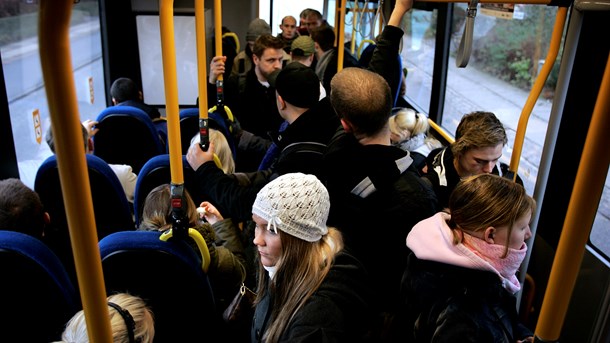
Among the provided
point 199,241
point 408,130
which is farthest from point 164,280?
point 408,130

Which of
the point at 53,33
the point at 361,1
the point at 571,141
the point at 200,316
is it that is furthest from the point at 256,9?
the point at 53,33

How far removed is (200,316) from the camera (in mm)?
→ 1700

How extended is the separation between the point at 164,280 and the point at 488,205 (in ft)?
3.12

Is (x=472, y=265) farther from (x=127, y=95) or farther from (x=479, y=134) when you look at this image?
(x=127, y=95)

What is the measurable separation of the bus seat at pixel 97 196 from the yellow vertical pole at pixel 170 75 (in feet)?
3.54

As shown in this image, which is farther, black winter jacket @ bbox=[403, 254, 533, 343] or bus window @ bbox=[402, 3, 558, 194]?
bus window @ bbox=[402, 3, 558, 194]

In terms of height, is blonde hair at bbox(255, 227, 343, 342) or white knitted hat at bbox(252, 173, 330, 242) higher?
white knitted hat at bbox(252, 173, 330, 242)

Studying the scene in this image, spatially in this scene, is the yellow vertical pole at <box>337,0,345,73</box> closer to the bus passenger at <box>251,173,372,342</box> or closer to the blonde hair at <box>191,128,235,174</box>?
the blonde hair at <box>191,128,235,174</box>

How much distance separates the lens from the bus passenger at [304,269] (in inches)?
53.0

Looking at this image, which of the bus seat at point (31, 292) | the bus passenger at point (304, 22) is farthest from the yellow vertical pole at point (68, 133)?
the bus passenger at point (304, 22)

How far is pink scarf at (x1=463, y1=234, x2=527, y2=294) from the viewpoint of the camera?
4.28 ft

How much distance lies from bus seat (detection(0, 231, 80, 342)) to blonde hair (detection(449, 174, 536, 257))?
114 centimetres

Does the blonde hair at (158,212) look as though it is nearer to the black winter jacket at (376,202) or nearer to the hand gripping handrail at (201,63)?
the hand gripping handrail at (201,63)

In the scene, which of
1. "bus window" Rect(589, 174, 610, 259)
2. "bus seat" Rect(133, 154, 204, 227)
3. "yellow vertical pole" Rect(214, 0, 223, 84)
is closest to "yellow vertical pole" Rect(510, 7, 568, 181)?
"bus window" Rect(589, 174, 610, 259)
